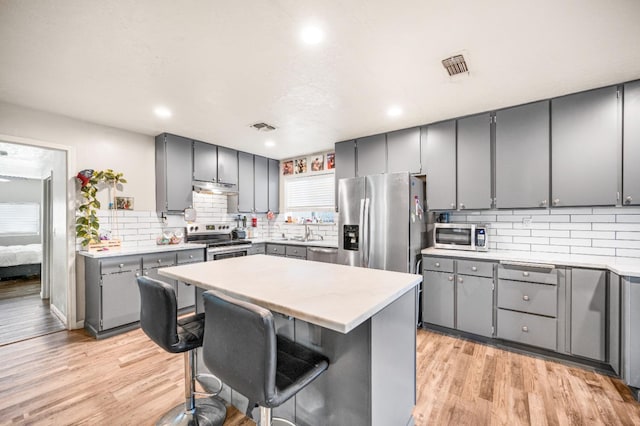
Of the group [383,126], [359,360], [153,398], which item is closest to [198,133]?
[383,126]

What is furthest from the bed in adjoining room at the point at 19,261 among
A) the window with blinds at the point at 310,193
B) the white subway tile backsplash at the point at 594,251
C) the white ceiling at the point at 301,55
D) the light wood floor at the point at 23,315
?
the white subway tile backsplash at the point at 594,251

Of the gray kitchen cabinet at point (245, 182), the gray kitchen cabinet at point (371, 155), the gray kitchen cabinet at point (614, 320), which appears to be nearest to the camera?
the gray kitchen cabinet at point (614, 320)

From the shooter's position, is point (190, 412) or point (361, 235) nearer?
point (190, 412)

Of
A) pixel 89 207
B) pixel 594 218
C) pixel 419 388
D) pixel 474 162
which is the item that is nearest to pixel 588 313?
pixel 594 218

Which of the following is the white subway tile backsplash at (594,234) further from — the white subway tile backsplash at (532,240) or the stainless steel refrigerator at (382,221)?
the stainless steel refrigerator at (382,221)

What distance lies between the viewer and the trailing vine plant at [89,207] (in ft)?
10.5

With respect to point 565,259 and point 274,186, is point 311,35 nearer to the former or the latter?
point 565,259

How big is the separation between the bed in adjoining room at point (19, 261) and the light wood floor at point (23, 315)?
16.3 inches

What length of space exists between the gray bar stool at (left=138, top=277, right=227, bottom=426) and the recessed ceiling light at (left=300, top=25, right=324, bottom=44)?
1726mm

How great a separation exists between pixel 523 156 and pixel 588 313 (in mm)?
1545

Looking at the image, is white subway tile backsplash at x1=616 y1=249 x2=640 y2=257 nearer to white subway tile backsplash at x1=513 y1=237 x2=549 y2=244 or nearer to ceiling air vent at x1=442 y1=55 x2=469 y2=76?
white subway tile backsplash at x1=513 y1=237 x2=549 y2=244

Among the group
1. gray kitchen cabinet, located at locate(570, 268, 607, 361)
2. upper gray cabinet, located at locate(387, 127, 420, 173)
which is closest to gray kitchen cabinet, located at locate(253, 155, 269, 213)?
upper gray cabinet, located at locate(387, 127, 420, 173)

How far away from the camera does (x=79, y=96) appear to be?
2662 mm

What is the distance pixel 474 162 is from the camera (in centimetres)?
315
